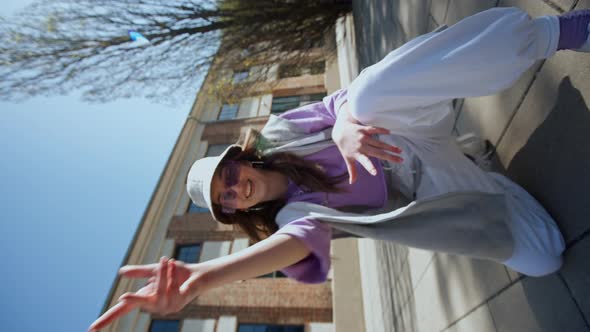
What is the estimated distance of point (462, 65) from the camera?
108cm

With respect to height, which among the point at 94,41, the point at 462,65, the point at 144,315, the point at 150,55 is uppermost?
the point at 462,65

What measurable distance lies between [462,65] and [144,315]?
26.5ft

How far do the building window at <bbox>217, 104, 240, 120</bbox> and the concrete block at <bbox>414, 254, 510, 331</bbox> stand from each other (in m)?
9.99

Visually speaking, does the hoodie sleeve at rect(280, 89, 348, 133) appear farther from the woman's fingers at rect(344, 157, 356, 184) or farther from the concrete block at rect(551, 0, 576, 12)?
the concrete block at rect(551, 0, 576, 12)

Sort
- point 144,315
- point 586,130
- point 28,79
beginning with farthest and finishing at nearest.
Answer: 1. point 144,315
2. point 28,79
3. point 586,130

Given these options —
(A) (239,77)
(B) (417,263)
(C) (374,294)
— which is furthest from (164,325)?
(B) (417,263)

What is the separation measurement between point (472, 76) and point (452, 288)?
5.94 feet

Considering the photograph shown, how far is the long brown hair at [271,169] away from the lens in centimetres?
163

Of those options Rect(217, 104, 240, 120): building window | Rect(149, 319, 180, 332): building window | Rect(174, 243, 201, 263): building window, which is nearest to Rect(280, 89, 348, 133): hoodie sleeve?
Rect(149, 319, 180, 332): building window

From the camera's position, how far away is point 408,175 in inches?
64.2

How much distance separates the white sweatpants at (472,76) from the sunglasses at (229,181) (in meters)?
0.78

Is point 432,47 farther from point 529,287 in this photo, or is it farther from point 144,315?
point 144,315

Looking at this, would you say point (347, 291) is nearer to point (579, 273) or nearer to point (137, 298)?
point (579, 273)

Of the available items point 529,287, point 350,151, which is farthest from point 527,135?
point 350,151
